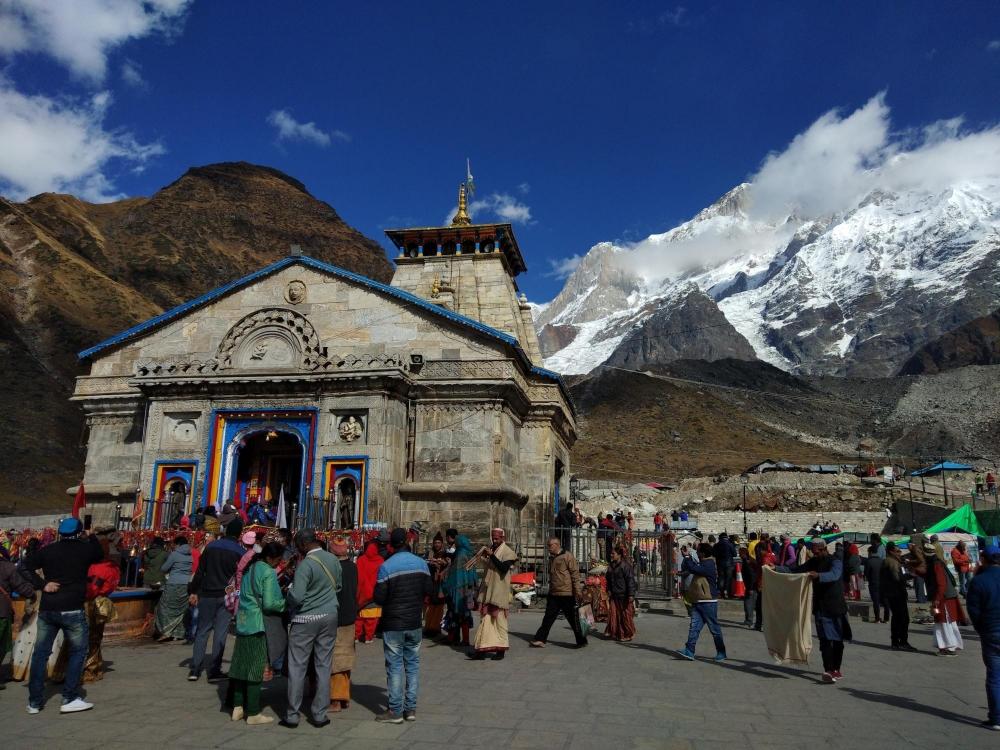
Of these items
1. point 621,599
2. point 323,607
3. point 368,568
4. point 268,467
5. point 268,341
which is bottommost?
point 621,599

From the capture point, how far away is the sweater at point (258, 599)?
7.50 metres

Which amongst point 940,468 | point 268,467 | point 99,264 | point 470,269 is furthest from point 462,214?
point 99,264

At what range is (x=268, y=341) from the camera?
21.7 metres

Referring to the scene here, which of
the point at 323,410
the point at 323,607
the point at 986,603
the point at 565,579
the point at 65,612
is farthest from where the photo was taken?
the point at 323,410

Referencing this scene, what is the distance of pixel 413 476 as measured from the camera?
2048 cm

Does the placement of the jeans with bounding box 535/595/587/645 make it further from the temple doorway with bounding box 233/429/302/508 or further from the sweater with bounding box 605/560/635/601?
the temple doorway with bounding box 233/429/302/508

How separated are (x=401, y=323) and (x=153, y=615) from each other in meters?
11.4

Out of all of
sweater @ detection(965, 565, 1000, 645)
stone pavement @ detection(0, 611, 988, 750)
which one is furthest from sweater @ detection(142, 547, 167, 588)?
sweater @ detection(965, 565, 1000, 645)

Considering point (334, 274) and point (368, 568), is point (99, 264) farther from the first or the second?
point (368, 568)

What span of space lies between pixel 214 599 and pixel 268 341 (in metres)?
13.2

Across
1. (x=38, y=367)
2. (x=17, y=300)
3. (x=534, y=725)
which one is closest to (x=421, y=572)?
(x=534, y=725)

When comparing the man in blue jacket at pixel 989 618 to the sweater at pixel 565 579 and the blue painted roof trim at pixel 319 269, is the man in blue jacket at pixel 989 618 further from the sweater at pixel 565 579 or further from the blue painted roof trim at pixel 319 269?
the blue painted roof trim at pixel 319 269

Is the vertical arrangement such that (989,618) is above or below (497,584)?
below

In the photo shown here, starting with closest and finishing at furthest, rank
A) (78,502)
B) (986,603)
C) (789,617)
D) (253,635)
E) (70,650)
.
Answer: (253,635) < (70,650) < (986,603) < (789,617) < (78,502)
